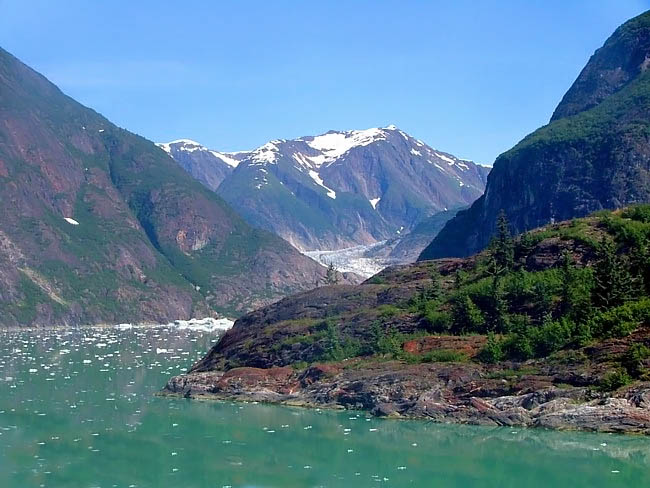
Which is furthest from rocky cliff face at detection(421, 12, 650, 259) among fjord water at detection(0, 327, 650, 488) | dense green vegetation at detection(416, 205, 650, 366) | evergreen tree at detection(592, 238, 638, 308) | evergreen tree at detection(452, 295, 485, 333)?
fjord water at detection(0, 327, 650, 488)

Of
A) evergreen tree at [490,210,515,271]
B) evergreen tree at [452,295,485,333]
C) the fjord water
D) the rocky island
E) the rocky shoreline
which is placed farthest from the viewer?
evergreen tree at [490,210,515,271]

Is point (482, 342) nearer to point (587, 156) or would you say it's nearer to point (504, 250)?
point (504, 250)

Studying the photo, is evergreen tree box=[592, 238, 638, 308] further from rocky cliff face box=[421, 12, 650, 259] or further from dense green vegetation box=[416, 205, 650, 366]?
rocky cliff face box=[421, 12, 650, 259]

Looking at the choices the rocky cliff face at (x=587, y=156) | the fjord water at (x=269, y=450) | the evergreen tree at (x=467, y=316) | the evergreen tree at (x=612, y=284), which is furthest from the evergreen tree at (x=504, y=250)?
the rocky cliff face at (x=587, y=156)

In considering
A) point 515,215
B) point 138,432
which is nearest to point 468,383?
point 138,432

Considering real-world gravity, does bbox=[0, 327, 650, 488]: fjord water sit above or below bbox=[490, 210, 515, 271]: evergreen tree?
below

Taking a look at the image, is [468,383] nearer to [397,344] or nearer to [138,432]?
[397,344]

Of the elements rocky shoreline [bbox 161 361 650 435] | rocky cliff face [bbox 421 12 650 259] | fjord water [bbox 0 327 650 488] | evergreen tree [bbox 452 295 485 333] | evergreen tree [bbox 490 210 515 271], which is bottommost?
fjord water [bbox 0 327 650 488]
